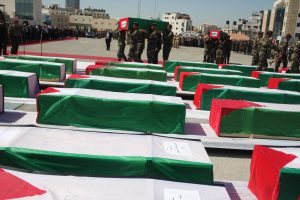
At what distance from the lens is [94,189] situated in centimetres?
292

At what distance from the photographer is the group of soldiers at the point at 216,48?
1785cm

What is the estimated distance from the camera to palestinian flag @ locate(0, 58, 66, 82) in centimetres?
1027

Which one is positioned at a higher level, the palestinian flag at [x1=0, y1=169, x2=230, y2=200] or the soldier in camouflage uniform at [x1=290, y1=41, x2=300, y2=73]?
the soldier in camouflage uniform at [x1=290, y1=41, x2=300, y2=73]

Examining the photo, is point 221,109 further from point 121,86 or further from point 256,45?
point 256,45

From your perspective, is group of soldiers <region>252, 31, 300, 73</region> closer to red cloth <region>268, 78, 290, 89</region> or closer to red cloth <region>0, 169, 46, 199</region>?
red cloth <region>268, 78, 290, 89</region>

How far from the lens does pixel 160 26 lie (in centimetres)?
2047

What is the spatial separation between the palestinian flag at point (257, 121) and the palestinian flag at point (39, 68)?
5869 mm

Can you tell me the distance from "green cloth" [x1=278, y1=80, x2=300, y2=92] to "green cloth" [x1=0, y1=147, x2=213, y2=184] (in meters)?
8.48

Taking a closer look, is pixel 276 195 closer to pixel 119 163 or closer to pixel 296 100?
pixel 119 163

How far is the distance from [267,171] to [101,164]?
6.44 feet

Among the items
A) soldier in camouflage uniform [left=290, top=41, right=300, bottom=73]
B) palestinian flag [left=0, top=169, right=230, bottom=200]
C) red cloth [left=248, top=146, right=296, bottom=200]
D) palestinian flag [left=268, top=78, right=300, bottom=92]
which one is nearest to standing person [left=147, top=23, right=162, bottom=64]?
soldier in camouflage uniform [left=290, top=41, right=300, bottom=73]

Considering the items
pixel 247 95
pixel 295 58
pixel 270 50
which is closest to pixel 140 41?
pixel 270 50

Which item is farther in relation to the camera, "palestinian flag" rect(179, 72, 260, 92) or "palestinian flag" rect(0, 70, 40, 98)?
"palestinian flag" rect(179, 72, 260, 92)

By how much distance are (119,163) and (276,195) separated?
180 cm
